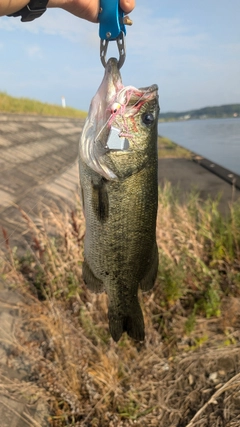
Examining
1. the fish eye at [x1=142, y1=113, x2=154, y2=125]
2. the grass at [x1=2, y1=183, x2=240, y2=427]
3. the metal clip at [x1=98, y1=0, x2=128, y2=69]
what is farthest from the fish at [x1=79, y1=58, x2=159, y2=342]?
the grass at [x1=2, y1=183, x2=240, y2=427]

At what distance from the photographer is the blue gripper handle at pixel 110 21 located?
5.46 feet

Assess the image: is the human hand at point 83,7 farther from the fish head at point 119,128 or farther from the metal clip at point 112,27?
the fish head at point 119,128

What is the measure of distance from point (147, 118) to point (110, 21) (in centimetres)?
46

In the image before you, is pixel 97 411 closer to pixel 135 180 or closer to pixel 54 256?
pixel 54 256

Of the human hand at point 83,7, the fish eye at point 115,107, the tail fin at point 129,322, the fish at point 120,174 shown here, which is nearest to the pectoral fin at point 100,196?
the fish at point 120,174

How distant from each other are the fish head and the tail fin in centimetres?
74

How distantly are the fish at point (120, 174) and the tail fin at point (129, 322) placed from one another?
25 cm

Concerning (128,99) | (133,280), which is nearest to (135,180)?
(128,99)

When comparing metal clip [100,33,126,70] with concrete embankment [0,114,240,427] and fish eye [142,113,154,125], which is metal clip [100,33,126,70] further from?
concrete embankment [0,114,240,427]

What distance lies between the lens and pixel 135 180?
1.79 m

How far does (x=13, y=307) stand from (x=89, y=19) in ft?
8.12

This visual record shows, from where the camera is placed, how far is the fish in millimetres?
1752

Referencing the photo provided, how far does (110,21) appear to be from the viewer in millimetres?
1702

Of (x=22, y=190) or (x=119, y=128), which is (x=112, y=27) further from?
(x=22, y=190)
